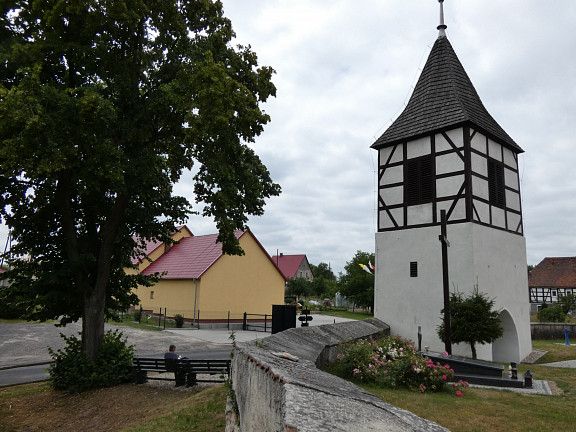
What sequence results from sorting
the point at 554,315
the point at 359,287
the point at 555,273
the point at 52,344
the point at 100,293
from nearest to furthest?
the point at 100,293, the point at 52,344, the point at 554,315, the point at 359,287, the point at 555,273

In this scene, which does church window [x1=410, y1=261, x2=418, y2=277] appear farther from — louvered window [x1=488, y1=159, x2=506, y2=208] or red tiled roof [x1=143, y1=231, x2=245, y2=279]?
red tiled roof [x1=143, y1=231, x2=245, y2=279]

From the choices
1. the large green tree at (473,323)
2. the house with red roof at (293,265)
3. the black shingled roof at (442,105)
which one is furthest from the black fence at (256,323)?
the house with red roof at (293,265)

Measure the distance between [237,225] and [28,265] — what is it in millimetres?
5970

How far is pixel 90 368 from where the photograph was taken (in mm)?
11836

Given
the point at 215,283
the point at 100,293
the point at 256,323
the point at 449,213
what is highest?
the point at 449,213

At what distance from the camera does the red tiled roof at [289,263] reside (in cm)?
7706

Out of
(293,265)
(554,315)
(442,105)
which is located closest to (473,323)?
(442,105)

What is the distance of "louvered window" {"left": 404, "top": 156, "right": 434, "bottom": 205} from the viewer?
1819 centimetres

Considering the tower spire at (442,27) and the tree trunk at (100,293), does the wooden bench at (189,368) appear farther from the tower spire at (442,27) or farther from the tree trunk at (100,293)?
the tower spire at (442,27)

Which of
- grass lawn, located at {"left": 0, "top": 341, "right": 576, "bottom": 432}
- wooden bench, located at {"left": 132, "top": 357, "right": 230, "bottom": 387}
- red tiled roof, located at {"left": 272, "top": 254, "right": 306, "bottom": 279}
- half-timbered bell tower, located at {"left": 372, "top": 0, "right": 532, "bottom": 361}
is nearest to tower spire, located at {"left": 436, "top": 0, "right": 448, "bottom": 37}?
half-timbered bell tower, located at {"left": 372, "top": 0, "right": 532, "bottom": 361}

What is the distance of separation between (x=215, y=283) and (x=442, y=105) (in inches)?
722

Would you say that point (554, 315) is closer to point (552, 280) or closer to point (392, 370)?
point (552, 280)

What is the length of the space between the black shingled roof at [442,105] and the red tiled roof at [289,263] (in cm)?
5760

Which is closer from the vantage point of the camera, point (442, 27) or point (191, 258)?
point (442, 27)
